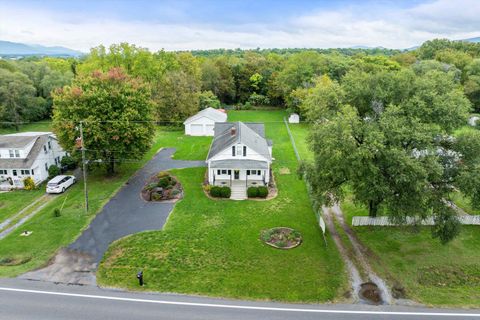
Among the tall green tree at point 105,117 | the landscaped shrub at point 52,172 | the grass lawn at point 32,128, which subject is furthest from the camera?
the grass lawn at point 32,128

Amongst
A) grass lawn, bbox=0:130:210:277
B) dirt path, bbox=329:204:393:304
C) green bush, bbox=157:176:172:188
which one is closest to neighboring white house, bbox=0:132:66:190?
grass lawn, bbox=0:130:210:277

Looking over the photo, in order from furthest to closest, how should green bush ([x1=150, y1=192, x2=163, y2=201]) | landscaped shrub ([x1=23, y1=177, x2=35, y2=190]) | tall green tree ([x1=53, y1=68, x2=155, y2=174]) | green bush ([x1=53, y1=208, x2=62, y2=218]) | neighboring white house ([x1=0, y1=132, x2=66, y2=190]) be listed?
1. neighboring white house ([x1=0, y1=132, x2=66, y2=190])
2. landscaped shrub ([x1=23, y1=177, x2=35, y2=190])
3. tall green tree ([x1=53, y1=68, x2=155, y2=174])
4. green bush ([x1=150, y1=192, x2=163, y2=201])
5. green bush ([x1=53, y1=208, x2=62, y2=218])

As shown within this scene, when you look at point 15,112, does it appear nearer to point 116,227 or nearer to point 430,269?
point 116,227

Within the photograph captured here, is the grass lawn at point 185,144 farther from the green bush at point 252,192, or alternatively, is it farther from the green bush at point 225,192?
the green bush at point 252,192

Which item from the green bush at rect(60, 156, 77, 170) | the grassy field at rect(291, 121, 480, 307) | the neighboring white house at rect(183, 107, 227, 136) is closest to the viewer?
the grassy field at rect(291, 121, 480, 307)

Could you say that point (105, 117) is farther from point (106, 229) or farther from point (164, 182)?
point (106, 229)

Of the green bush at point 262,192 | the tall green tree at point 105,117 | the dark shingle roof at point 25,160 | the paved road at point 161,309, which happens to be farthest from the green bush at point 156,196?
the dark shingle roof at point 25,160

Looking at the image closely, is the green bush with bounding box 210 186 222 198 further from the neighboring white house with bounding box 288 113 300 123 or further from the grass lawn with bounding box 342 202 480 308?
the neighboring white house with bounding box 288 113 300 123
